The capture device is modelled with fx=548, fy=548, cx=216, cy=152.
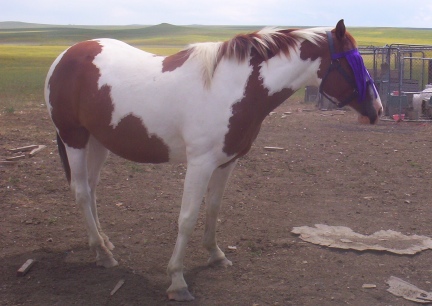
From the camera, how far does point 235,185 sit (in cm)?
747

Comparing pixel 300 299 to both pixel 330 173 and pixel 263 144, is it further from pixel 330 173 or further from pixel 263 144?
pixel 263 144

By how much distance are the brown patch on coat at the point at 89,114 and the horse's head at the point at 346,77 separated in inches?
55.2

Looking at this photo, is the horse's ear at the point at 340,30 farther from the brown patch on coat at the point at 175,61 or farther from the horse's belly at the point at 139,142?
the horse's belly at the point at 139,142

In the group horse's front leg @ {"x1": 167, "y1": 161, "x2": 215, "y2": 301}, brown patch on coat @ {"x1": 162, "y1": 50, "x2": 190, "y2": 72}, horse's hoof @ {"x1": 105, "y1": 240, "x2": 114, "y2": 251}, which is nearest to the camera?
horse's front leg @ {"x1": 167, "y1": 161, "x2": 215, "y2": 301}

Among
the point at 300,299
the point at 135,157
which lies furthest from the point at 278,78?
the point at 300,299

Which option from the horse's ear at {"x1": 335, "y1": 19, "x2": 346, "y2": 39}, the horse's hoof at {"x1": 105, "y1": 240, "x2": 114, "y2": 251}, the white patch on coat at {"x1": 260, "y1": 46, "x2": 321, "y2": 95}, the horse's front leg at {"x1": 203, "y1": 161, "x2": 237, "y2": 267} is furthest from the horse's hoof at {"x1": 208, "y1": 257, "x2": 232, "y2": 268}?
the horse's ear at {"x1": 335, "y1": 19, "x2": 346, "y2": 39}

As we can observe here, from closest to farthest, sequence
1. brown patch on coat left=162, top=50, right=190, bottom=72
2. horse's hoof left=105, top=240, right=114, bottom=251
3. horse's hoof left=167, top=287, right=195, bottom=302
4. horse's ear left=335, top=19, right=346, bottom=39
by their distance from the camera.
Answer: horse's ear left=335, top=19, right=346, bottom=39, horse's hoof left=167, top=287, right=195, bottom=302, brown patch on coat left=162, top=50, right=190, bottom=72, horse's hoof left=105, top=240, right=114, bottom=251

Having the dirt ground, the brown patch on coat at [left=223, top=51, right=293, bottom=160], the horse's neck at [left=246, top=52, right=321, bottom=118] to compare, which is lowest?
the dirt ground

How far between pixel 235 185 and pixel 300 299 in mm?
3277

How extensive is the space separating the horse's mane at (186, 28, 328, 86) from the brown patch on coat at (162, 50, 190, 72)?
0.13 metres

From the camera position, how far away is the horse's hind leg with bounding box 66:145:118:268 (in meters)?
4.93

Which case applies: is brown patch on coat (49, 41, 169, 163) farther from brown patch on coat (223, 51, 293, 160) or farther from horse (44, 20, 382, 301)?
brown patch on coat (223, 51, 293, 160)

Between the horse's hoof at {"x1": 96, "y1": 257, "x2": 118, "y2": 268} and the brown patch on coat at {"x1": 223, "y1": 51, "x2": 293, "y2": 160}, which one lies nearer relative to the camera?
the brown patch on coat at {"x1": 223, "y1": 51, "x2": 293, "y2": 160}

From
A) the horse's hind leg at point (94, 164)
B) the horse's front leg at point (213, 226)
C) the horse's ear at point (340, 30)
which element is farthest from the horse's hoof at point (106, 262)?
the horse's ear at point (340, 30)
